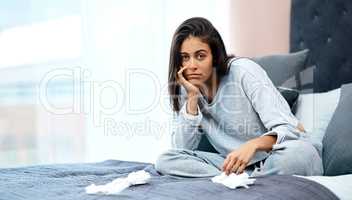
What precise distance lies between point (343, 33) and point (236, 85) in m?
0.72

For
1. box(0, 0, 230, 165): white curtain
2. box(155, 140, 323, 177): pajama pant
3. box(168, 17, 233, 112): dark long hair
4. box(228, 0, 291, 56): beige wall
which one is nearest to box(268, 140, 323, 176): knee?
box(155, 140, 323, 177): pajama pant

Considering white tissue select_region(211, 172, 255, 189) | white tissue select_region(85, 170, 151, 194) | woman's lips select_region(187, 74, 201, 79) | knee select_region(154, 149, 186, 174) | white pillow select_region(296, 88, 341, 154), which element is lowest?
knee select_region(154, 149, 186, 174)

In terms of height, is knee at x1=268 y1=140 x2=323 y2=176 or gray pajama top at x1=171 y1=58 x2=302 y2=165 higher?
gray pajama top at x1=171 y1=58 x2=302 y2=165

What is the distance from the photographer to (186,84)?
1.66 metres

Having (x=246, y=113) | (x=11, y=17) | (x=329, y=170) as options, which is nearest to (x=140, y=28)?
(x=11, y=17)

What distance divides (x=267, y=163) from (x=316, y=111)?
1.45ft

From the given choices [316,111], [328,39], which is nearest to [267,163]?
[316,111]

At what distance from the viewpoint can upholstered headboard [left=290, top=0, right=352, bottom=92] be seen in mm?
2021

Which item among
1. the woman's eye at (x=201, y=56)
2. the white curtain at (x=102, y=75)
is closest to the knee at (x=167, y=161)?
the woman's eye at (x=201, y=56)

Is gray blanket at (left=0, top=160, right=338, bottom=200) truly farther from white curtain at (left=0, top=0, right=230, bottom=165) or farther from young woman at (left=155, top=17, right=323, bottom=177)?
white curtain at (left=0, top=0, right=230, bottom=165)

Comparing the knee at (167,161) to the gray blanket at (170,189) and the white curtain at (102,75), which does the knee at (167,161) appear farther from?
the white curtain at (102,75)

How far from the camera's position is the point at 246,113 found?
1568mm

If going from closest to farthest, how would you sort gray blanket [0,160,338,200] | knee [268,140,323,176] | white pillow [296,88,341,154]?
1. gray blanket [0,160,338,200]
2. knee [268,140,323,176]
3. white pillow [296,88,341,154]

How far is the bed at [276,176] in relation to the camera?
3.42 ft
